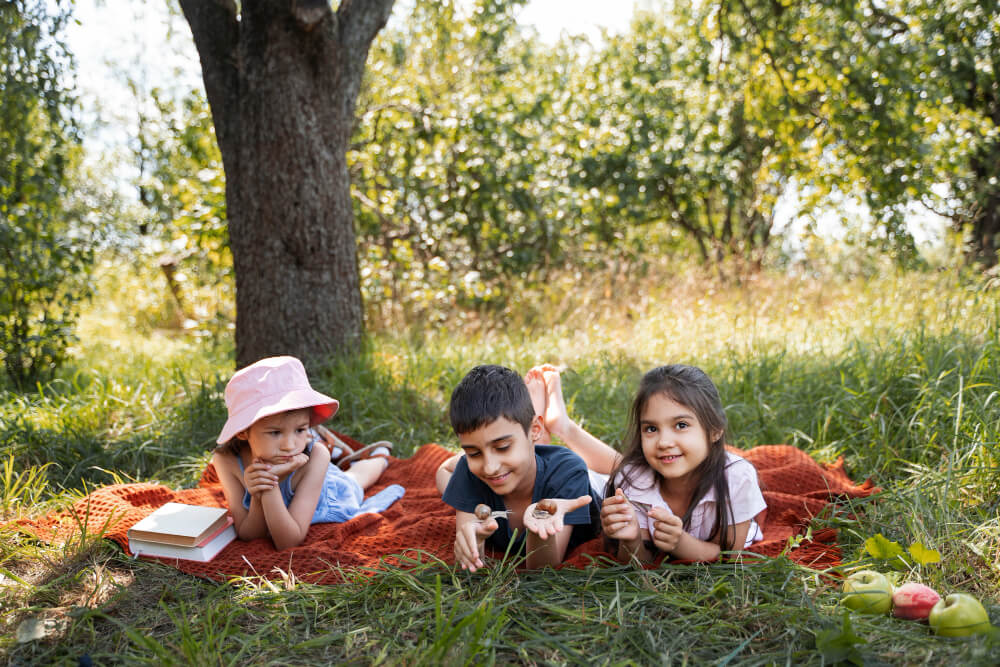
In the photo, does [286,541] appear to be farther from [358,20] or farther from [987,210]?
[987,210]

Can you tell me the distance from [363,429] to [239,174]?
6.03 feet

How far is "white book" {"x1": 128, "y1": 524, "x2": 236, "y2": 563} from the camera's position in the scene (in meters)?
2.76

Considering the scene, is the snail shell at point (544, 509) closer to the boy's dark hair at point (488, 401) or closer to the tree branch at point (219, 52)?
the boy's dark hair at point (488, 401)

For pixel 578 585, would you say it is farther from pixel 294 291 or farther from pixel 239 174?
pixel 239 174

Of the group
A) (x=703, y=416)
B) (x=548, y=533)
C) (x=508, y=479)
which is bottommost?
(x=548, y=533)

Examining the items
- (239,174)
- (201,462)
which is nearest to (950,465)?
(201,462)

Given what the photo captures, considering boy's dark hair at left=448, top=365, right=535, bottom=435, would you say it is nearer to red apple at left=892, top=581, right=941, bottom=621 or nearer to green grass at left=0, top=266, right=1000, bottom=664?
green grass at left=0, top=266, right=1000, bottom=664

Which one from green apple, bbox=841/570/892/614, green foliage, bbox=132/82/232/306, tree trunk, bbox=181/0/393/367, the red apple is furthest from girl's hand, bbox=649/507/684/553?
green foliage, bbox=132/82/232/306

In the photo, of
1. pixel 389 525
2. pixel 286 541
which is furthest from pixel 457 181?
pixel 286 541

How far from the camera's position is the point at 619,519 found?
237 centimetres

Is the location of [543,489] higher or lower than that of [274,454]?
lower

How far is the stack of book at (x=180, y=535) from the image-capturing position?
274 cm

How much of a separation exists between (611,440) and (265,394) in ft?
6.63

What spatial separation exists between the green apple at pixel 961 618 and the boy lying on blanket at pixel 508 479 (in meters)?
1.05
